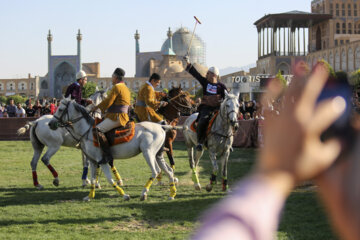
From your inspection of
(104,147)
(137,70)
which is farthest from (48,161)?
(137,70)

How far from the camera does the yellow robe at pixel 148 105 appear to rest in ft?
32.4

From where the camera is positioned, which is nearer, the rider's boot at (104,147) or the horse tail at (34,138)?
the rider's boot at (104,147)

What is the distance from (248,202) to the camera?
1.11m

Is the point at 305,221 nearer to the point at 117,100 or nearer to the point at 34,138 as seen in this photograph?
the point at 117,100

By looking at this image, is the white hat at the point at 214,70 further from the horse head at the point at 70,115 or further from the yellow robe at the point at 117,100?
the horse head at the point at 70,115

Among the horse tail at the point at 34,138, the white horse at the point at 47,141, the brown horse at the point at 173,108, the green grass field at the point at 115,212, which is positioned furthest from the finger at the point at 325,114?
the horse tail at the point at 34,138

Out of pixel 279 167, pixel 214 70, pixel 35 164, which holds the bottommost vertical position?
pixel 35 164

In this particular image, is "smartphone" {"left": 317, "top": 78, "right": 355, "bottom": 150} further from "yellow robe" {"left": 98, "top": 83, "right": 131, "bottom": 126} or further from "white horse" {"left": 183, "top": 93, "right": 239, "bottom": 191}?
"white horse" {"left": 183, "top": 93, "right": 239, "bottom": 191}

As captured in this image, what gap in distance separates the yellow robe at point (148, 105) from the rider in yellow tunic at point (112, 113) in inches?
38.6

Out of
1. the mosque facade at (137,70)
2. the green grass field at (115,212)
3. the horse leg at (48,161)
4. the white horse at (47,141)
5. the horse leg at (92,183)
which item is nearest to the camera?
the green grass field at (115,212)

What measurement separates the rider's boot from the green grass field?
76 cm

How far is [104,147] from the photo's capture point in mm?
8734

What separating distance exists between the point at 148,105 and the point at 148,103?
199 mm

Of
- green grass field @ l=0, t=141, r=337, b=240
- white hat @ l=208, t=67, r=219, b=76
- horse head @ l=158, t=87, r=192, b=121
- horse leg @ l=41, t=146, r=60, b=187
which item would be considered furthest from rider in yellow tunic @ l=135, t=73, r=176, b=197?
horse leg @ l=41, t=146, r=60, b=187
